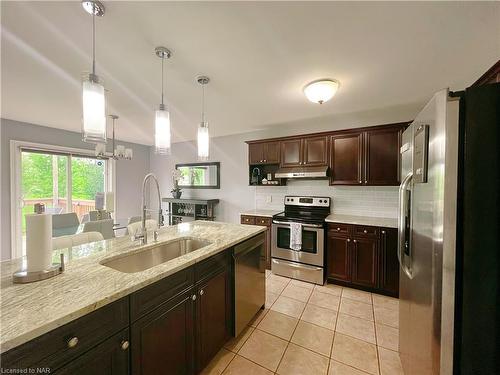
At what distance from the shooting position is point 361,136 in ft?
9.72

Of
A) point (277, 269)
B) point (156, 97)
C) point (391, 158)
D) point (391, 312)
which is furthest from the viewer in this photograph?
point (277, 269)

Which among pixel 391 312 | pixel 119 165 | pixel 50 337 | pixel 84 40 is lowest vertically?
pixel 391 312

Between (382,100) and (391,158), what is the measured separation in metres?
0.78

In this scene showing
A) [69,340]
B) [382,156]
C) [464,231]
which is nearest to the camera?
[69,340]

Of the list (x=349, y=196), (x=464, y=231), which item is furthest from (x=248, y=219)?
(x=464, y=231)

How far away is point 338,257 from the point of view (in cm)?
293

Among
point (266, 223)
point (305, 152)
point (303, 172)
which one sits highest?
point (305, 152)

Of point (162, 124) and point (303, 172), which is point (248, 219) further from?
point (162, 124)

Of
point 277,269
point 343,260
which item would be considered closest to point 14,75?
point 277,269

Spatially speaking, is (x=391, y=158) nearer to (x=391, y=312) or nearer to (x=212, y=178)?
(x=391, y=312)

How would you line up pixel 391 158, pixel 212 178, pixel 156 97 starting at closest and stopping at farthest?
pixel 156 97 → pixel 391 158 → pixel 212 178

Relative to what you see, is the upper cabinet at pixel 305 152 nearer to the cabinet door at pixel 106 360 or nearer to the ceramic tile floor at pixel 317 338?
the ceramic tile floor at pixel 317 338

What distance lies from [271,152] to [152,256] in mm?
2651

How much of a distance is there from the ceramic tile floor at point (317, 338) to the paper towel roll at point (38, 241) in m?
1.38
